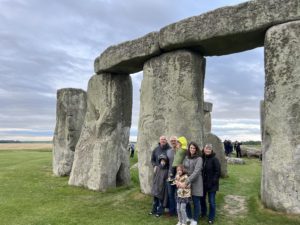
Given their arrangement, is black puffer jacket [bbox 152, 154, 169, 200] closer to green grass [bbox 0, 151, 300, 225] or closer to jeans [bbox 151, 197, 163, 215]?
jeans [bbox 151, 197, 163, 215]

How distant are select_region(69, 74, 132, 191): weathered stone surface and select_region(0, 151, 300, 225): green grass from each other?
1.64ft

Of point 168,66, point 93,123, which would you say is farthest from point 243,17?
point 93,123

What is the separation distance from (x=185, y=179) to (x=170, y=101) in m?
3.07

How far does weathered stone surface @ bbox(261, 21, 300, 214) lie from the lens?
27.5 ft

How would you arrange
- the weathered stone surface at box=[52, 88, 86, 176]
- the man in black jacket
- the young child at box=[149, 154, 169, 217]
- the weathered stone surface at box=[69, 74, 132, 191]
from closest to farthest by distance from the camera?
the young child at box=[149, 154, 169, 217] < the man in black jacket < the weathered stone surface at box=[69, 74, 132, 191] < the weathered stone surface at box=[52, 88, 86, 176]

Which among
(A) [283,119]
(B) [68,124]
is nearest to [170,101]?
(A) [283,119]

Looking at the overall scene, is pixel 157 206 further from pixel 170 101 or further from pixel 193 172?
pixel 170 101

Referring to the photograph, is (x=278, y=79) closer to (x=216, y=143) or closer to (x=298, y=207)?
(x=298, y=207)

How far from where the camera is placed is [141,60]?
1161 centimetres

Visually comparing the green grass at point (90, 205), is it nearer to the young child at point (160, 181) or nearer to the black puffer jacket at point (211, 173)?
the young child at point (160, 181)

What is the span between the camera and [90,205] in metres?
10.4

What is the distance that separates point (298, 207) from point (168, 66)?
5.11 meters

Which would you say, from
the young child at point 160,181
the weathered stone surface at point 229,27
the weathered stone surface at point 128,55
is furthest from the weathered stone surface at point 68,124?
the young child at point 160,181

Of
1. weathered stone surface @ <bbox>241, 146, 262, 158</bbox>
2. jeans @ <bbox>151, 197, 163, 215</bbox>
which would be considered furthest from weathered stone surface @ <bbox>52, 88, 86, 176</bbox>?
weathered stone surface @ <bbox>241, 146, 262, 158</bbox>
